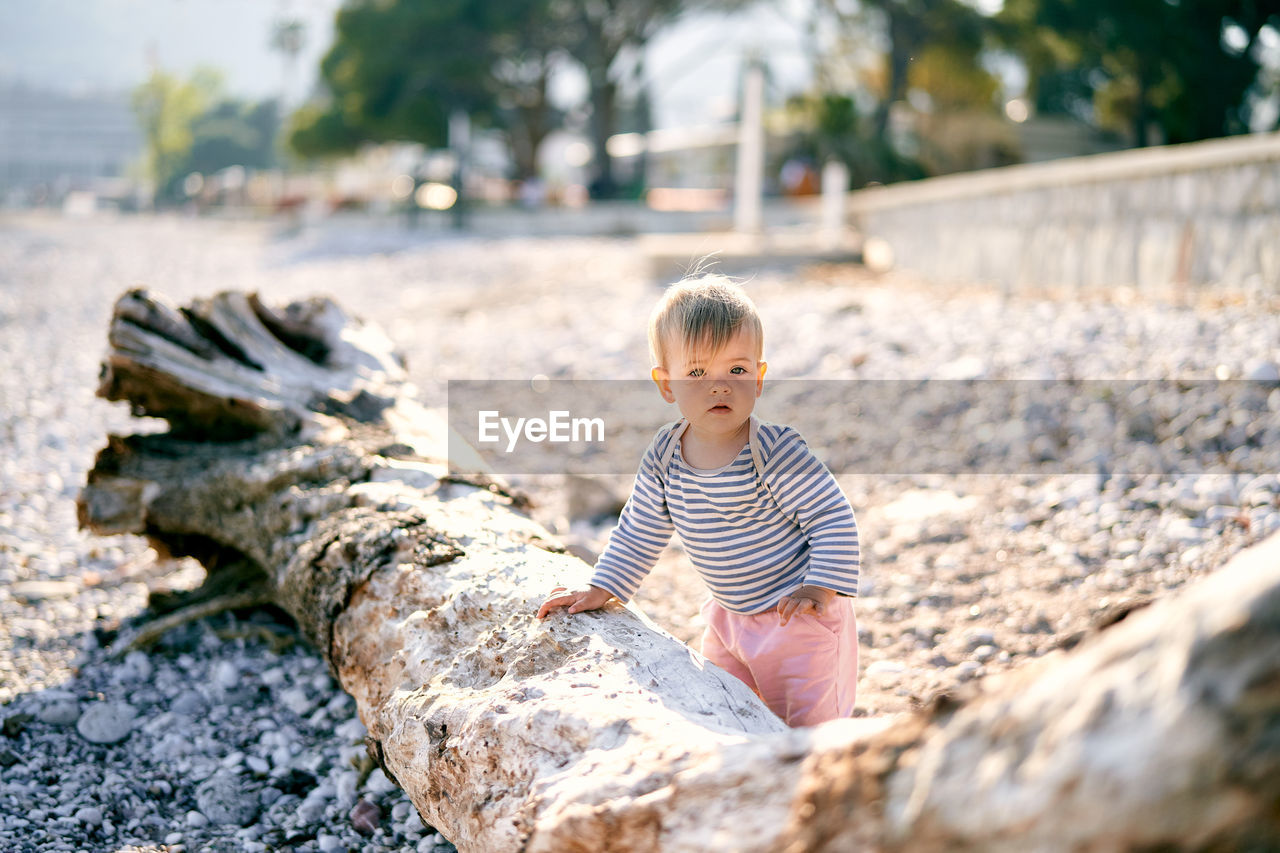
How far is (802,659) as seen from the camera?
229 centimetres

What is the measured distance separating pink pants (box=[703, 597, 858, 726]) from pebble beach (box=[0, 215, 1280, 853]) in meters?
0.56

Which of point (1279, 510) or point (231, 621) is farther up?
point (1279, 510)

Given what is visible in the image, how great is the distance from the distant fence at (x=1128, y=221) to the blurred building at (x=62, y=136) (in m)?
168

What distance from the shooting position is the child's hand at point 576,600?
2.23m

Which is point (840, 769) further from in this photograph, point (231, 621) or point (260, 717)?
point (231, 621)

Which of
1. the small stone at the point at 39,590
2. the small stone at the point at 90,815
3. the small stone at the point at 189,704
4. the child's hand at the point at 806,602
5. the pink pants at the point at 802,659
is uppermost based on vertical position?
the child's hand at the point at 806,602

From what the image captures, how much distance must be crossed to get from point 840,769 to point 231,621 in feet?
9.28

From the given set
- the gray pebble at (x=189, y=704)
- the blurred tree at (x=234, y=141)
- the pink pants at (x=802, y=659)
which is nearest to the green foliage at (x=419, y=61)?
the gray pebble at (x=189, y=704)

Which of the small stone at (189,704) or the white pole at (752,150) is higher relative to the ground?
the white pole at (752,150)

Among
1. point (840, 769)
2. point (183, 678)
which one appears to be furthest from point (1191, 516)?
point (183, 678)

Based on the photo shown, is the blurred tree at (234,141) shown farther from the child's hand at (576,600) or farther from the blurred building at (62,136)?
the child's hand at (576,600)

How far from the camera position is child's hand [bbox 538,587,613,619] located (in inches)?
87.7

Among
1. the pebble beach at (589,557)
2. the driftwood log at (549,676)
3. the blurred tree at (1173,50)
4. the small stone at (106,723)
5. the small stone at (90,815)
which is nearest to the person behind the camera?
the driftwood log at (549,676)

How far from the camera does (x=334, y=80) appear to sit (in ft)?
107
